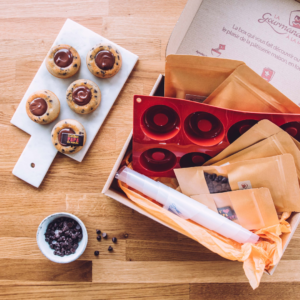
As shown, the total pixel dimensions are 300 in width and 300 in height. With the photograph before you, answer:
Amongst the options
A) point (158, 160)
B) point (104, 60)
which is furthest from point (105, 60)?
point (158, 160)

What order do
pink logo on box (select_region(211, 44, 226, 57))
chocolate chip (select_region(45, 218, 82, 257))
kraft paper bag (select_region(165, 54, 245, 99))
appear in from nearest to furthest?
kraft paper bag (select_region(165, 54, 245, 99)) < pink logo on box (select_region(211, 44, 226, 57)) < chocolate chip (select_region(45, 218, 82, 257))

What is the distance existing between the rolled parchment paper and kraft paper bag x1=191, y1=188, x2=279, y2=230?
0.02 m

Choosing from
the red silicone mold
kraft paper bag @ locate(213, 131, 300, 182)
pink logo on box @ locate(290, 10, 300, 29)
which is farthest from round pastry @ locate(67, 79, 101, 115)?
pink logo on box @ locate(290, 10, 300, 29)

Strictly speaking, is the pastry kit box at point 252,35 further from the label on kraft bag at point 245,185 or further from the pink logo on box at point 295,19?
the label on kraft bag at point 245,185

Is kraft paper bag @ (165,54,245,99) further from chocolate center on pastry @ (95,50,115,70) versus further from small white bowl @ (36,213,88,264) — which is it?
small white bowl @ (36,213,88,264)

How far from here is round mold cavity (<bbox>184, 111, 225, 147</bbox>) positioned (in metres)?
0.63

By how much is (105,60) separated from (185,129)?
13.9 inches

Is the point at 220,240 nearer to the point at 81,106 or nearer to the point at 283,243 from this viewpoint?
the point at 283,243

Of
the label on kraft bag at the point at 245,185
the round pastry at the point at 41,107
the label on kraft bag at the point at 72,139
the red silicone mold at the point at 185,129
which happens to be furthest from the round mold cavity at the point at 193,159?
the round pastry at the point at 41,107

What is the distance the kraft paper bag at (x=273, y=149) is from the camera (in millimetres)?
571

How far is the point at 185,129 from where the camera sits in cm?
65

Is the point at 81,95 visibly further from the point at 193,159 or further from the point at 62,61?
the point at 193,159

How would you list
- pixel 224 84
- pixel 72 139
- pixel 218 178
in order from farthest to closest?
pixel 72 139
pixel 218 178
pixel 224 84

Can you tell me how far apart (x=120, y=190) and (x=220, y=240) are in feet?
1.00
